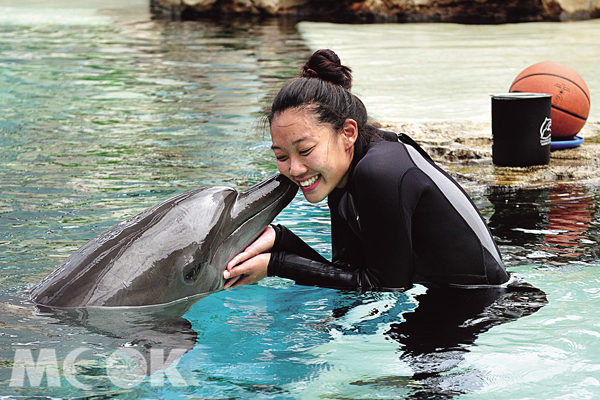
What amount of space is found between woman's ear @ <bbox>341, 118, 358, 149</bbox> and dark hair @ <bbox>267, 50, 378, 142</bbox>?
0.09ft

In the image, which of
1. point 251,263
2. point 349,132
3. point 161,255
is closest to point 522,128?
point 349,132

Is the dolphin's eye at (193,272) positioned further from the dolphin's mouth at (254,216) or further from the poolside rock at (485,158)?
the poolside rock at (485,158)

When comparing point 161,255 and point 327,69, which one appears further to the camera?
point 327,69

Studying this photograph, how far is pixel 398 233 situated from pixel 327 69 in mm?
838

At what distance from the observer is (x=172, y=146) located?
26.5 feet

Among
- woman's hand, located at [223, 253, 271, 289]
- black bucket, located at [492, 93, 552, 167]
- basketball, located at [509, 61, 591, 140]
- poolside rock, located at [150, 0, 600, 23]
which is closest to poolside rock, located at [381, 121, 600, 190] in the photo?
black bucket, located at [492, 93, 552, 167]

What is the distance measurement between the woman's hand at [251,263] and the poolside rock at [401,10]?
55.8 ft

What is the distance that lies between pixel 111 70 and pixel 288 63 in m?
3.02

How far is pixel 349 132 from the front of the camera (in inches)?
145

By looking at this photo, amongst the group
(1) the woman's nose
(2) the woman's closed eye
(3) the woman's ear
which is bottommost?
(1) the woman's nose

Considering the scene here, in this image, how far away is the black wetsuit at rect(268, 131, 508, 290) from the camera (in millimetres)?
3494

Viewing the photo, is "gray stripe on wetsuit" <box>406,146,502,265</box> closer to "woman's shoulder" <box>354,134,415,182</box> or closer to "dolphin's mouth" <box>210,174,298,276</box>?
"woman's shoulder" <box>354,134,415,182</box>

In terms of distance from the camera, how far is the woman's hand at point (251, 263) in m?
3.77

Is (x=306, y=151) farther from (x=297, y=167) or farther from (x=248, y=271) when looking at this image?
(x=248, y=271)
